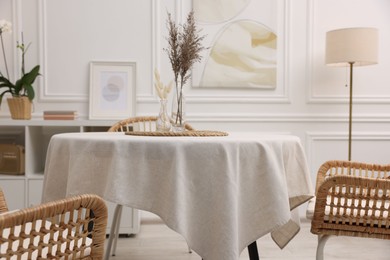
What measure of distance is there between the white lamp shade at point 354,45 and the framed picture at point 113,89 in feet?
4.99

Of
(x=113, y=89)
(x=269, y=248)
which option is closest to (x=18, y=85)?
(x=113, y=89)

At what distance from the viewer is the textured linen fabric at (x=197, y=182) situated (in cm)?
132

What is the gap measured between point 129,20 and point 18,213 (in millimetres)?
2656

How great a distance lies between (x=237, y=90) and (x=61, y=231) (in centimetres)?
254

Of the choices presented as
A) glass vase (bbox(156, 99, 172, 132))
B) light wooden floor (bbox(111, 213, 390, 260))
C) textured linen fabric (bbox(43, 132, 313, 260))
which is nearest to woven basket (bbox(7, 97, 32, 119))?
light wooden floor (bbox(111, 213, 390, 260))

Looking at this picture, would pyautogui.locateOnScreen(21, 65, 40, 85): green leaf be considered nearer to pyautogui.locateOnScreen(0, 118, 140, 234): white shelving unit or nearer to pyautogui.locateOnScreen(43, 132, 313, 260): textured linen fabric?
pyautogui.locateOnScreen(0, 118, 140, 234): white shelving unit

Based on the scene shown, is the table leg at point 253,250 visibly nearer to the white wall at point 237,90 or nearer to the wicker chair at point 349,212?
the wicker chair at point 349,212

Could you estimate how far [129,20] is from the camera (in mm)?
3318

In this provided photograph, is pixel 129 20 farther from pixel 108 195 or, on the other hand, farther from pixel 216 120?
pixel 108 195

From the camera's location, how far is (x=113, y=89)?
3.29m

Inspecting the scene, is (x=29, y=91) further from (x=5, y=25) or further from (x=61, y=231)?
(x=61, y=231)

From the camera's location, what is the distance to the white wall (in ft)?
10.8

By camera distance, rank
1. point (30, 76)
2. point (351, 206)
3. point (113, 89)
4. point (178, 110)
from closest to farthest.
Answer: point (351, 206), point (178, 110), point (30, 76), point (113, 89)

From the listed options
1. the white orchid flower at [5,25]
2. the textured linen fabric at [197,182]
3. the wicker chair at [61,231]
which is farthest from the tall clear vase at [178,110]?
the white orchid flower at [5,25]
